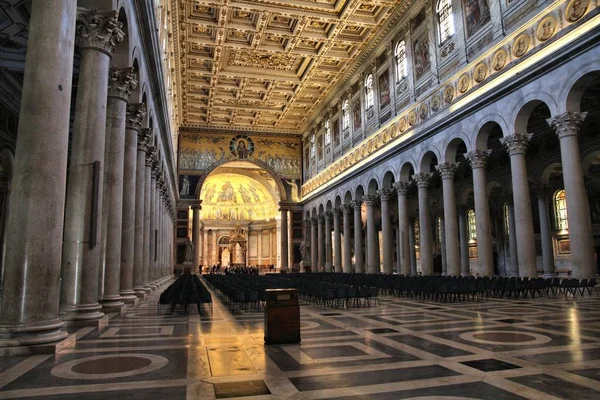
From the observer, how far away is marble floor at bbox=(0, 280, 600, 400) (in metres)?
4.12

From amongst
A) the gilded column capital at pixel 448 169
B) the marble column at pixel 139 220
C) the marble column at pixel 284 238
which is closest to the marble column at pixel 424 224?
the gilded column capital at pixel 448 169

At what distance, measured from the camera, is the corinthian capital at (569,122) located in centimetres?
1401

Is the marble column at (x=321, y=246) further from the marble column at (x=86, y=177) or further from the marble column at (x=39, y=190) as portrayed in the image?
the marble column at (x=39, y=190)

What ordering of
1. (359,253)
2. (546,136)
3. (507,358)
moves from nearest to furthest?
(507,358), (546,136), (359,253)

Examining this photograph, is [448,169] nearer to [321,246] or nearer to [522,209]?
[522,209]

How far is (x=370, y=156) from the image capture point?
28.9 metres

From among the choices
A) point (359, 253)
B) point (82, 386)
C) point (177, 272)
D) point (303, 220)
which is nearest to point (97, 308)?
point (82, 386)

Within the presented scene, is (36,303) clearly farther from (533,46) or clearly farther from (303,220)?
(303,220)

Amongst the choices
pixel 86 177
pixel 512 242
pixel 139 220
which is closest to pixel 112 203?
pixel 86 177

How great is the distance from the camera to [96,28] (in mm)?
8625

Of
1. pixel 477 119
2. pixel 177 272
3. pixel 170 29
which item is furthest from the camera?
pixel 177 272

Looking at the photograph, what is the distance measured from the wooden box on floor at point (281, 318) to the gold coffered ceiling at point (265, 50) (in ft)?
69.9

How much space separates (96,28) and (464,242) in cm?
2445

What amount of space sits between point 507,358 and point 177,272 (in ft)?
130
